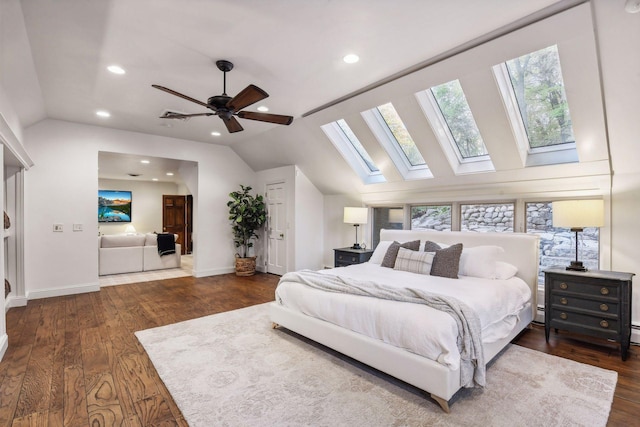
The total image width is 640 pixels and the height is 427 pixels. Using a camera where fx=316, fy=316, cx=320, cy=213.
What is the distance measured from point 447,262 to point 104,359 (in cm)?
341

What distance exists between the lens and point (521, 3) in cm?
216

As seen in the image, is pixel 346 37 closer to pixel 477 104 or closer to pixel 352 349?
pixel 477 104

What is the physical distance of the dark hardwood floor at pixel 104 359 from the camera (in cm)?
201

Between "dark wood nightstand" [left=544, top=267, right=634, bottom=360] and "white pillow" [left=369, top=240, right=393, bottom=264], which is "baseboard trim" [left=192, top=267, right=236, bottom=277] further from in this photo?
"dark wood nightstand" [left=544, top=267, right=634, bottom=360]

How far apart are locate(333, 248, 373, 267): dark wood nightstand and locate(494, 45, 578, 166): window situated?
101 inches

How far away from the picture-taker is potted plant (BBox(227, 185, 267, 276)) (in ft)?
21.1

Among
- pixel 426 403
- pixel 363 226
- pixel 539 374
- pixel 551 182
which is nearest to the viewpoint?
pixel 426 403

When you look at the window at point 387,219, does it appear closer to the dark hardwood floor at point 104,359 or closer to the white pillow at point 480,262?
the white pillow at point 480,262

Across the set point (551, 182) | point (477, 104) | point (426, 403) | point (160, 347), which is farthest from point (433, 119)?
point (160, 347)

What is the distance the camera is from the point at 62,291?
193 inches

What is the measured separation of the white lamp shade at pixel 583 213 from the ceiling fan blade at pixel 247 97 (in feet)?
10.1

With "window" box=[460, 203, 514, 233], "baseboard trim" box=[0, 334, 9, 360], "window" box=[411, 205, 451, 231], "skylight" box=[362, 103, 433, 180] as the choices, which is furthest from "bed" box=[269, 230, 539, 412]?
"baseboard trim" box=[0, 334, 9, 360]

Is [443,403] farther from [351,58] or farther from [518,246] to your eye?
[351,58]

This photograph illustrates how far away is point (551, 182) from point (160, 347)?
451 cm
